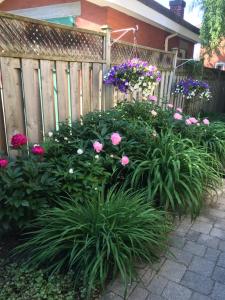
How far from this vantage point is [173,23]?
22.2 feet

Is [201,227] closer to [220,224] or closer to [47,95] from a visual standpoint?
[220,224]

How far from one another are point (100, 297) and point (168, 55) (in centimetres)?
462

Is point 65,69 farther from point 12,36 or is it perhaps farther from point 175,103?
point 175,103

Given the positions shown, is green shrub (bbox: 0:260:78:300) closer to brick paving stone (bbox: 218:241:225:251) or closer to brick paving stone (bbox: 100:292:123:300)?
brick paving stone (bbox: 100:292:123:300)

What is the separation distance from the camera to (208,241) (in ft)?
7.72

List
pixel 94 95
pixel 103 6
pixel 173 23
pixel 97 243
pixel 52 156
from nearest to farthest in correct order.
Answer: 1. pixel 97 243
2. pixel 52 156
3. pixel 94 95
4. pixel 103 6
5. pixel 173 23

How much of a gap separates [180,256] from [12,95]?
2048mm

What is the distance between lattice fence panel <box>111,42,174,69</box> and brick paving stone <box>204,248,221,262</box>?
273 cm

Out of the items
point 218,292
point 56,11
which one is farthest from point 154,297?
point 56,11

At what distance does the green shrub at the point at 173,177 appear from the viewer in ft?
8.06

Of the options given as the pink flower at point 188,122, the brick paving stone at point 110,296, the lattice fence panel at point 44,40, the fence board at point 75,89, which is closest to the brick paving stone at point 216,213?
the pink flower at point 188,122

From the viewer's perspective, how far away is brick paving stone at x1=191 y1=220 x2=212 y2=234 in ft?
8.29

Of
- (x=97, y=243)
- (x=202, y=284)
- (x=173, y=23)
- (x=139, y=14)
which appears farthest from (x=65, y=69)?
(x=173, y=23)

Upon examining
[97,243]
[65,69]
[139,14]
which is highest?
[139,14]
